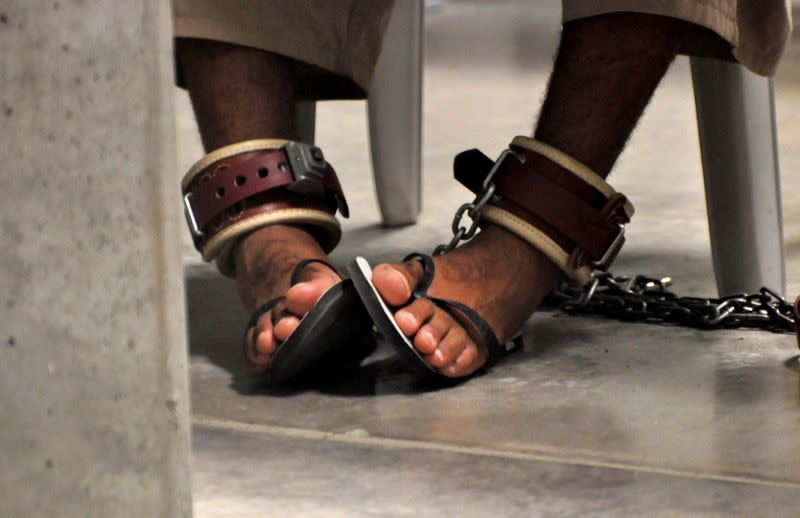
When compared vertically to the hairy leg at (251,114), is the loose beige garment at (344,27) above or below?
above

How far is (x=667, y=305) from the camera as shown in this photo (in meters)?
1.52

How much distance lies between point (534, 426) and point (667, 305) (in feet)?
1.32

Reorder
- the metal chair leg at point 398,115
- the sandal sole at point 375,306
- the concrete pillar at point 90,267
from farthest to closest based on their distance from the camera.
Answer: the metal chair leg at point 398,115 → the sandal sole at point 375,306 → the concrete pillar at point 90,267

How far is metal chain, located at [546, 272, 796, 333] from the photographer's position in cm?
149

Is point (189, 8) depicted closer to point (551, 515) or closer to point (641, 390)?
point (641, 390)

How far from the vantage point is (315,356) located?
4.09 ft

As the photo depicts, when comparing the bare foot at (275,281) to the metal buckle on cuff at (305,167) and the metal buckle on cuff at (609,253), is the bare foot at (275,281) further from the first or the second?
the metal buckle on cuff at (609,253)

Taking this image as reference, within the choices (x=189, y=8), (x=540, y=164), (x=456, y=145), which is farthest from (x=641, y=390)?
(x=456, y=145)

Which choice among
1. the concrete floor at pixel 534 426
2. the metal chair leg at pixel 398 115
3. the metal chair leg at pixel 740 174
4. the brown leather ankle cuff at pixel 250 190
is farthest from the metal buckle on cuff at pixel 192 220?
the metal chair leg at pixel 398 115

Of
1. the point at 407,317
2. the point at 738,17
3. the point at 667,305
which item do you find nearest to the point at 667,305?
the point at 667,305

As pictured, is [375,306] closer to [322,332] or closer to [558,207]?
[322,332]

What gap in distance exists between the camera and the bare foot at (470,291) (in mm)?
1225

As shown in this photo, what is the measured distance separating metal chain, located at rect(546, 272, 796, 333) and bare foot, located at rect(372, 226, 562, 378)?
0.20 m

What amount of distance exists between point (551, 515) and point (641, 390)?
13.8 inches
